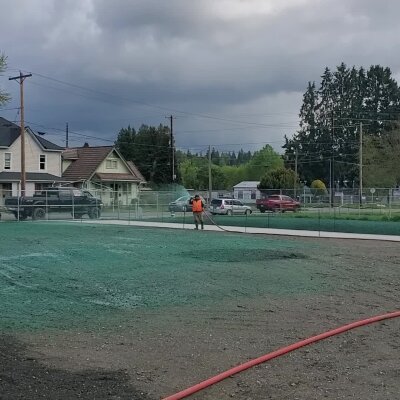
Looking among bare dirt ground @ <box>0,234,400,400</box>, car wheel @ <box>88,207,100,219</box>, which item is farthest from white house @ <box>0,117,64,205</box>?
bare dirt ground @ <box>0,234,400,400</box>

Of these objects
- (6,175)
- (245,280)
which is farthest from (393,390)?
(6,175)

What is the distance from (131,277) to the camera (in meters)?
12.2

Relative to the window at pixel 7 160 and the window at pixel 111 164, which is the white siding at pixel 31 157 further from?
the window at pixel 111 164

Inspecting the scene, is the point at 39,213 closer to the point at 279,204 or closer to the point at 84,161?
the point at 279,204

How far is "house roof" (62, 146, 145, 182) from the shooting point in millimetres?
58428

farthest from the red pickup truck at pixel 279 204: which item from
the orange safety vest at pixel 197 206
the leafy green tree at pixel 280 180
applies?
the leafy green tree at pixel 280 180

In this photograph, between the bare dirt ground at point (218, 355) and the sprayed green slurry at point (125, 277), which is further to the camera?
the sprayed green slurry at point (125, 277)

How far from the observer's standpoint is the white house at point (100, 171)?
191ft

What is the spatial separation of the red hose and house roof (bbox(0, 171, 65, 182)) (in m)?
45.1

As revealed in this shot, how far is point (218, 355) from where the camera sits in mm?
6719

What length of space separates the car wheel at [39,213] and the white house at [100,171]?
20.5 meters

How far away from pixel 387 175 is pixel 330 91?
129 ft

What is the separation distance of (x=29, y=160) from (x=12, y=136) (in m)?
2.58

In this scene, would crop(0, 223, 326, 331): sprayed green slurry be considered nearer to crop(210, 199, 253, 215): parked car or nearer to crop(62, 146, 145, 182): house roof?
crop(210, 199, 253, 215): parked car
